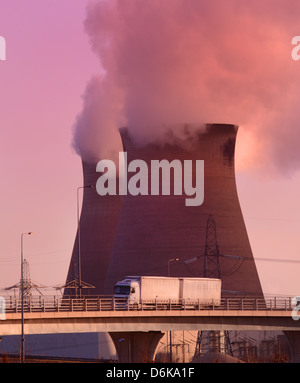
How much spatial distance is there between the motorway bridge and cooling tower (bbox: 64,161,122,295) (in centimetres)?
3413

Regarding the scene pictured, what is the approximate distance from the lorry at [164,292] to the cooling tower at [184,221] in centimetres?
1453

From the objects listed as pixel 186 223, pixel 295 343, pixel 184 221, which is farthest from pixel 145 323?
pixel 184 221

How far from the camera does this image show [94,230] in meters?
99.4

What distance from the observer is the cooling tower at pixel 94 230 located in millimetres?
98500

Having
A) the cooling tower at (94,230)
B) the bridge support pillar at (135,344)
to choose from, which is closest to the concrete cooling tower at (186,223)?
the cooling tower at (94,230)

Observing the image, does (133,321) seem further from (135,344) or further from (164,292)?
(164,292)

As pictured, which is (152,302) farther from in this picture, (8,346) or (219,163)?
(8,346)

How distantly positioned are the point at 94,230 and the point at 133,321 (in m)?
45.8

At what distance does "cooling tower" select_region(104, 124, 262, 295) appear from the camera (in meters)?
87.0

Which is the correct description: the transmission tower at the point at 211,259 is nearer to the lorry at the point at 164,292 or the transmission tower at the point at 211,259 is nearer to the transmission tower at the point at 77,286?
the lorry at the point at 164,292
